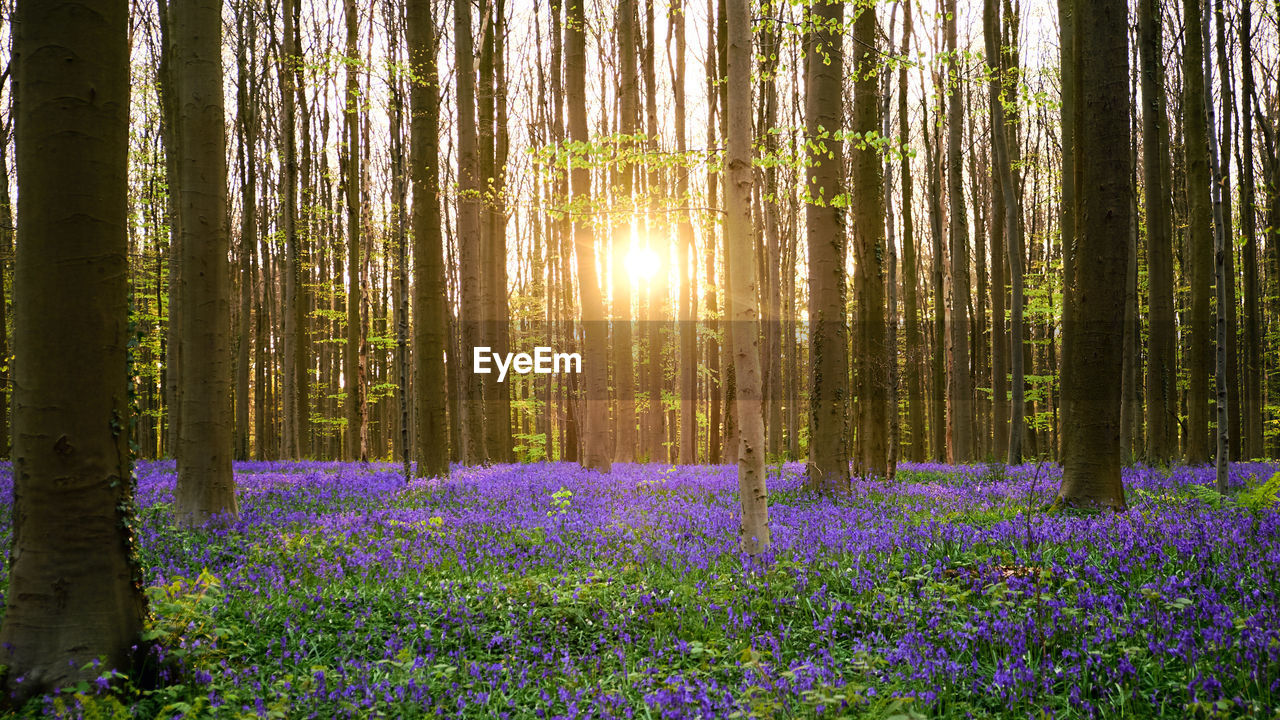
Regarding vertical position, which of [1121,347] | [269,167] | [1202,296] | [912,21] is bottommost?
[1121,347]

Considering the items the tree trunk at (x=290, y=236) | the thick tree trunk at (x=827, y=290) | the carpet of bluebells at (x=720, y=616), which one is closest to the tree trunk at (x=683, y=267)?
the thick tree trunk at (x=827, y=290)

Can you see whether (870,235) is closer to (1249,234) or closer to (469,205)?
(469,205)

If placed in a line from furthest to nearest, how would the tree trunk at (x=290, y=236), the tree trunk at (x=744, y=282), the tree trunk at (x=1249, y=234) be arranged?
the tree trunk at (x=290, y=236) < the tree trunk at (x=1249, y=234) < the tree trunk at (x=744, y=282)

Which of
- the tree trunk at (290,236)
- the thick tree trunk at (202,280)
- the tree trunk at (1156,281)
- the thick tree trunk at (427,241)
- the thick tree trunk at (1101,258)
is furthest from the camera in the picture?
the tree trunk at (290,236)

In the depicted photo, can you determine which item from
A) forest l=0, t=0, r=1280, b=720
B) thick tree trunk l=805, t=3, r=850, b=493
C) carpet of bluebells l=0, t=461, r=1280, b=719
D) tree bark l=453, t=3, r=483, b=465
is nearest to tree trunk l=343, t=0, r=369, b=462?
forest l=0, t=0, r=1280, b=720

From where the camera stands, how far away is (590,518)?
8.62 m

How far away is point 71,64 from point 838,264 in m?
8.86

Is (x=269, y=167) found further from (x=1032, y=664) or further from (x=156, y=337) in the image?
(x=1032, y=664)

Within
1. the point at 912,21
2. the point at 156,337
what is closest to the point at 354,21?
the point at 156,337

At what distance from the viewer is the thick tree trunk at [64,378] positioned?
11.9ft

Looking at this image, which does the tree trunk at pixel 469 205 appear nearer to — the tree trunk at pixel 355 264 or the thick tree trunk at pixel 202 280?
the tree trunk at pixel 355 264

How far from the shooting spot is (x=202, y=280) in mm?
8180

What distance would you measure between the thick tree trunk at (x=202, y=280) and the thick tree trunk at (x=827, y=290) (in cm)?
804

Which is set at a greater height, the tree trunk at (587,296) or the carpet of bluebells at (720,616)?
the tree trunk at (587,296)
